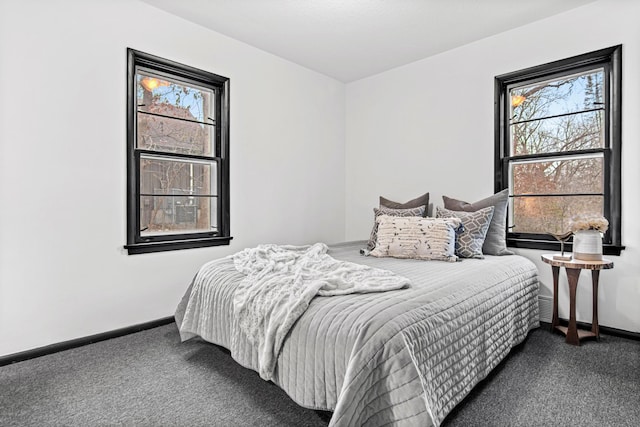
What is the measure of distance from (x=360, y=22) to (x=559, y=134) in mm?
1924

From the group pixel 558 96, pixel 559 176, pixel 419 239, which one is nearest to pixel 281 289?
pixel 419 239

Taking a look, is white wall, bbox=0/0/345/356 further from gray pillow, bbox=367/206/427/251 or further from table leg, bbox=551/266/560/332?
table leg, bbox=551/266/560/332

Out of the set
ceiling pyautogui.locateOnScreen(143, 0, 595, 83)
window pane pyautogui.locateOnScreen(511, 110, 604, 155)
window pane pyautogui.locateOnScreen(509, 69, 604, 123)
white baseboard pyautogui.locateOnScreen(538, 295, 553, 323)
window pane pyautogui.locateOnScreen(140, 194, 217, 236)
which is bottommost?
white baseboard pyautogui.locateOnScreen(538, 295, 553, 323)

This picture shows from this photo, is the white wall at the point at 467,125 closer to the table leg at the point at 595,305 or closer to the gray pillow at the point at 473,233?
the table leg at the point at 595,305

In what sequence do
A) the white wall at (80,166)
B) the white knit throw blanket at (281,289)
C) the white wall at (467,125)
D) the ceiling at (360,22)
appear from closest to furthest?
the white knit throw blanket at (281,289), the white wall at (80,166), the white wall at (467,125), the ceiling at (360,22)

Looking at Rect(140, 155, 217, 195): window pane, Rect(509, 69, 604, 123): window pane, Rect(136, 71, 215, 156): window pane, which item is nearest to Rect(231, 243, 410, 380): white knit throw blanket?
Rect(140, 155, 217, 195): window pane

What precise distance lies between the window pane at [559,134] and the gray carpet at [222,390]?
155 cm

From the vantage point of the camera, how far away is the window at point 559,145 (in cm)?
266

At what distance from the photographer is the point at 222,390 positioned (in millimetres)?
1863

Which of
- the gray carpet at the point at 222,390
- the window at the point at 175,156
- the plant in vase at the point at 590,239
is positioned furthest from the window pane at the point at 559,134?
the window at the point at 175,156

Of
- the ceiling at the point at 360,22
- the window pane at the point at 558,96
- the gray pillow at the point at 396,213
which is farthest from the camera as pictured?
the gray pillow at the point at 396,213

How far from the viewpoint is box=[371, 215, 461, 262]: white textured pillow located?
265 cm

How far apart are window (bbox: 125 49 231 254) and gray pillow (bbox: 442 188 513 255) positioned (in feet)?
7.44

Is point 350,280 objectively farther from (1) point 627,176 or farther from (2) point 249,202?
(1) point 627,176
